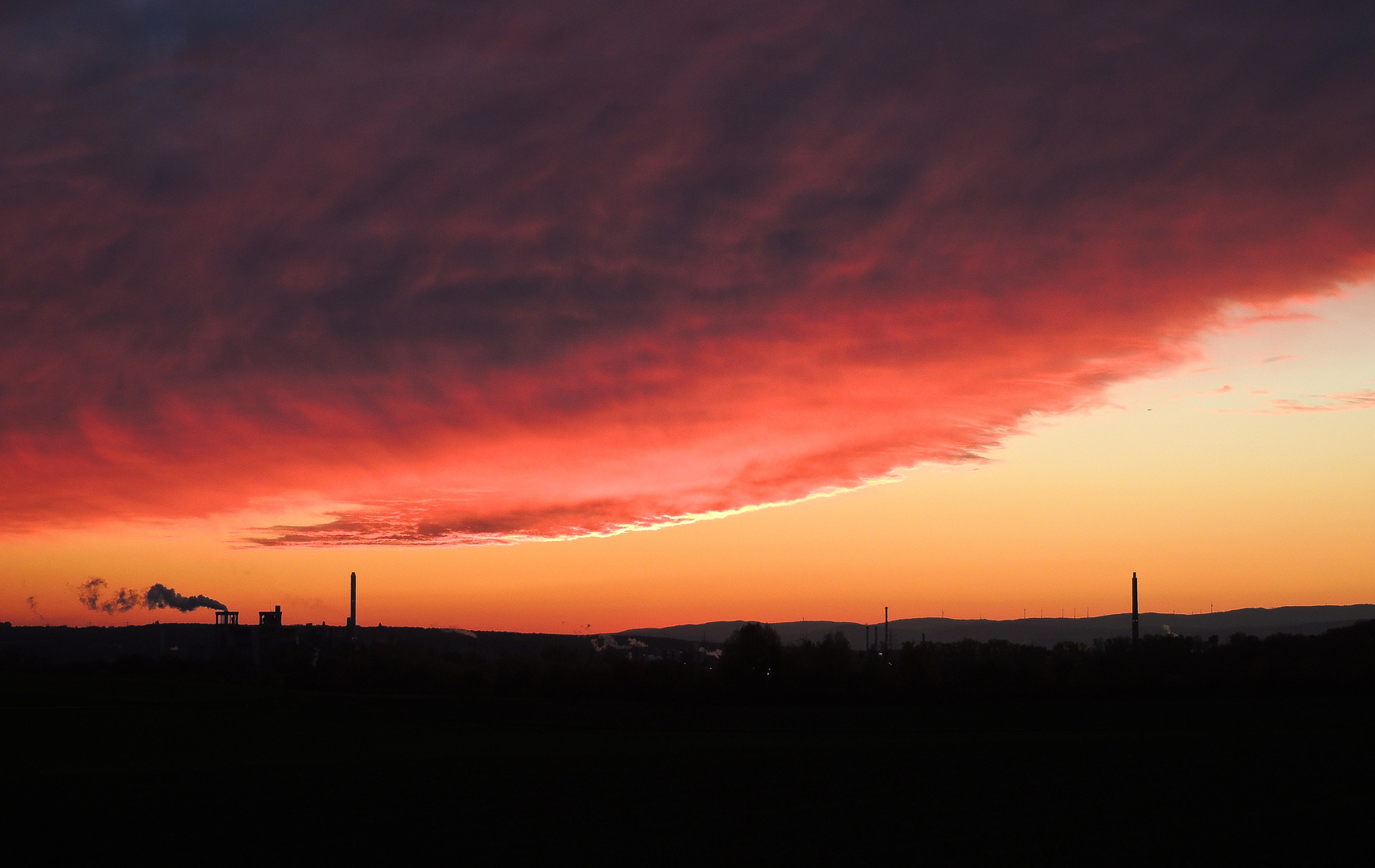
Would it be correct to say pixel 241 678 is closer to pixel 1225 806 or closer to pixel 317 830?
pixel 317 830

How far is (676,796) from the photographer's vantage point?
31953mm

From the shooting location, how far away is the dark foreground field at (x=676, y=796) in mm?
24406

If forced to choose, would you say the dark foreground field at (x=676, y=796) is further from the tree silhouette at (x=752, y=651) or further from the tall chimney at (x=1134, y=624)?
the tall chimney at (x=1134, y=624)

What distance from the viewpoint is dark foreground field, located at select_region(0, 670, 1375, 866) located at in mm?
24406

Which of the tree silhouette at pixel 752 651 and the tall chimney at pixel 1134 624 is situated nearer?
the tree silhouette at pixel 752 651

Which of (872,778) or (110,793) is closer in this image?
(110,793)

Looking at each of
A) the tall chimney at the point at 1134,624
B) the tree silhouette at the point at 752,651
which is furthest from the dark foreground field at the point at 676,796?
the tall chimney at the point at 1134,624

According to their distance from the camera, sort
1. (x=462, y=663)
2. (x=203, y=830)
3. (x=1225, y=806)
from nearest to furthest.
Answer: (x=203, y=830)
(x=1225, y=806)
(x=462, y=663)

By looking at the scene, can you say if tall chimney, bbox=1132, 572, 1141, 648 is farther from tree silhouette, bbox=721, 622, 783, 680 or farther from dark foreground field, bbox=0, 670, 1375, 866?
dark foreground field, bbox=0, 670, 1375, 866

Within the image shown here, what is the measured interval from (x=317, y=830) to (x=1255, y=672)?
89.4 m

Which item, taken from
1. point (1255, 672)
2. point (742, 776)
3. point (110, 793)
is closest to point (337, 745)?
point (110, 793)

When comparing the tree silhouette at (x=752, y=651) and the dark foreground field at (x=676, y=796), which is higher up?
the dark foreground field at (x=676, y=796)

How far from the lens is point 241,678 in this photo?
126 m

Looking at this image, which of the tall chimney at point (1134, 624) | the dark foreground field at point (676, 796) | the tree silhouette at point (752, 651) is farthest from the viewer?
the tall chimney at point (1134, 624)
